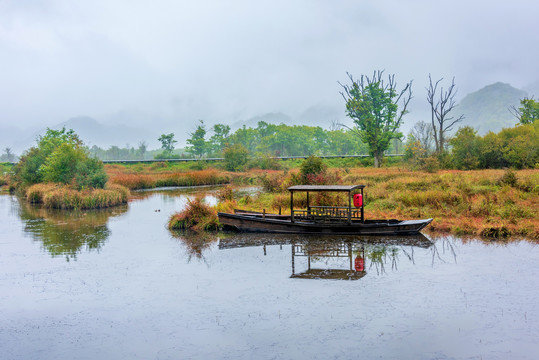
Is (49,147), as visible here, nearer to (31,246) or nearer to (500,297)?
(31,246)

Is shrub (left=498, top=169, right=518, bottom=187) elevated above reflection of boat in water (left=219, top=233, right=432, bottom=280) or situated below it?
above

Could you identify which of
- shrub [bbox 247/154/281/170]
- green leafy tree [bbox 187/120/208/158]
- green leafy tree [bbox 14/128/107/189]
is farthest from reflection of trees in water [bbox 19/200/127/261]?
green leafy tree [bbox 187/120/208/158]

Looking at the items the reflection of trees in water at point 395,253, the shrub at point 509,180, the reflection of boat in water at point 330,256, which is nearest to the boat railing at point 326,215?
the reflection of boat in water at point 330,256

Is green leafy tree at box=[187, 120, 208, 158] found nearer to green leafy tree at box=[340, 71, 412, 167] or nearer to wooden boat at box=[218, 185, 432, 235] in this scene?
green leafy tree at box=[340, 71, 412, 167]

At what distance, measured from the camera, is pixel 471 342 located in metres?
8.40

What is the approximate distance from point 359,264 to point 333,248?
8.00 feet

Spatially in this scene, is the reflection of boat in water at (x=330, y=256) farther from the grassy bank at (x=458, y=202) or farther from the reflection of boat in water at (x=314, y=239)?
the grassy bank at (x=458, y=202)

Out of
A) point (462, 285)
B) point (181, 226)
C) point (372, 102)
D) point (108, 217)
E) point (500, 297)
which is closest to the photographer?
point (500, 297)

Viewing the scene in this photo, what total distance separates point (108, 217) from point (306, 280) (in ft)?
58.9

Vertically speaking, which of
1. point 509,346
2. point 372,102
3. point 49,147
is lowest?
point 509,346

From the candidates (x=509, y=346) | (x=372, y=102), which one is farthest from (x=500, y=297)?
(x=372, y=102)

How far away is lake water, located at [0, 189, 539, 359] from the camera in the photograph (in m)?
8.49

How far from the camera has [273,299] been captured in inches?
429

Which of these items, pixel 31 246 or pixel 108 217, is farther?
pixel 108 217
